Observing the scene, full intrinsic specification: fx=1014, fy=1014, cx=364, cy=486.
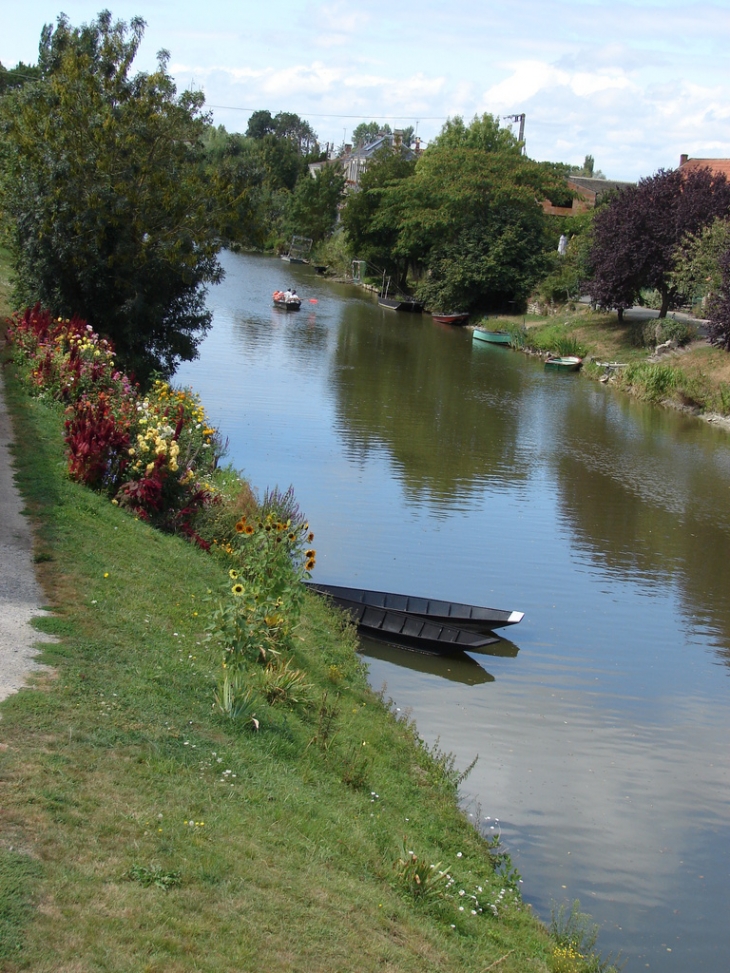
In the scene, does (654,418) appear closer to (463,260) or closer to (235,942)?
(463,260)

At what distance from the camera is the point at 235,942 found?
5.23 m

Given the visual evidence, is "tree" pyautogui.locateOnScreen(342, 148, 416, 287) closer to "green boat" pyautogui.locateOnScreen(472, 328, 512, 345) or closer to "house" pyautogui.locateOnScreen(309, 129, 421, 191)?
"house" pyautogui.locateOnScreen(309, 129, 421, 191)

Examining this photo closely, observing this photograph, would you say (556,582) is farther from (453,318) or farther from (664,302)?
(453,318)

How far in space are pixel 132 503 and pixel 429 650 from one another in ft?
16.1

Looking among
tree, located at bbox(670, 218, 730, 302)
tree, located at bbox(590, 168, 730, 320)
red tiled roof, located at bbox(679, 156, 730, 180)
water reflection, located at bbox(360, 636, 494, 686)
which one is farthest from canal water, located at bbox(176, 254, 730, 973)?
red tiled roof, located at bbox(679, 156, 730, 180)

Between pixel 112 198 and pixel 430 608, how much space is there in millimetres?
13572

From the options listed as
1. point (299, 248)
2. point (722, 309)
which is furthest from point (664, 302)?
point (299, 248)

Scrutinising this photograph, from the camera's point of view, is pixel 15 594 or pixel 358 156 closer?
pixel 15 594

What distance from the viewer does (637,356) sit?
48.0 metres

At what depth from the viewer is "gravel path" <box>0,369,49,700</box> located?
7.59 metres

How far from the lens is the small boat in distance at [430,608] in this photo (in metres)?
15.2

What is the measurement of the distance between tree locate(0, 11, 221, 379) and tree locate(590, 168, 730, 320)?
2851 cm

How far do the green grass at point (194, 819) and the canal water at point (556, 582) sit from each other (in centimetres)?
151

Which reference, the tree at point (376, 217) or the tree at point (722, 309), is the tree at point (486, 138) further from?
the tree at point (722, 309)
